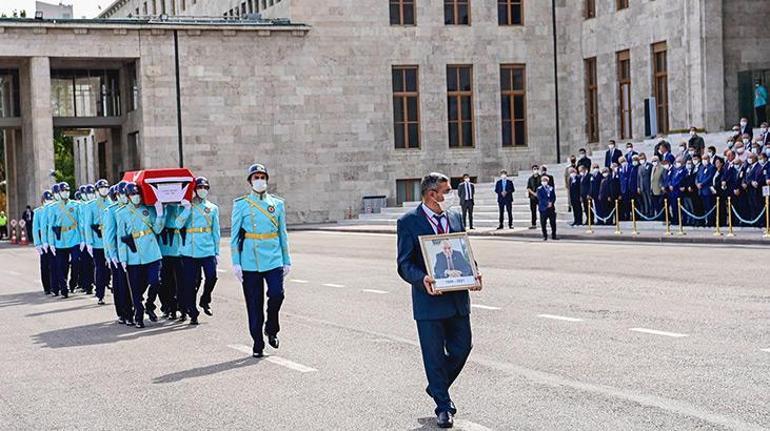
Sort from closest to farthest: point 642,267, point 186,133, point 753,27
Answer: point 642,267 → point 753,27 → point 186,133

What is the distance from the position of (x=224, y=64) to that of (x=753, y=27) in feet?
69.2

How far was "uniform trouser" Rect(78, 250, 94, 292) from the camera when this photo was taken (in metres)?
23.0

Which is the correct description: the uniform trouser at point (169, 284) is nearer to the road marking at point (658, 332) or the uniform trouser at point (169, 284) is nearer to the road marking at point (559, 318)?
the road marking at point (559, 318)

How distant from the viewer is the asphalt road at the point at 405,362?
9430 mm

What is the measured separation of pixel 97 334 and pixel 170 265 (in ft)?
7.17

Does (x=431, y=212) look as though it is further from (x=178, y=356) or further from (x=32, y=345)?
(x=32, y=345)

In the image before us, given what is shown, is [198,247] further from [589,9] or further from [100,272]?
[589,9]

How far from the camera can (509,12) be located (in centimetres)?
5788

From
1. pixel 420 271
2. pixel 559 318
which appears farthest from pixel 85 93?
pixel 420 271

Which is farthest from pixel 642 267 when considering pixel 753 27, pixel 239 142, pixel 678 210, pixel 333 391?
pixel 239 142

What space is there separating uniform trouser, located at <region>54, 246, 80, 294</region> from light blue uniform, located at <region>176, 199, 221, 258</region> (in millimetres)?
5889

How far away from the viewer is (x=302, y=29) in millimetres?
54469

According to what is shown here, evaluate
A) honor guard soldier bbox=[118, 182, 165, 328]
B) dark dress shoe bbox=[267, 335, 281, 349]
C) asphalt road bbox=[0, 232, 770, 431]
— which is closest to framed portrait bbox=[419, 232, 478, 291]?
asphalt road bbox=[0, 232, 770, 431]

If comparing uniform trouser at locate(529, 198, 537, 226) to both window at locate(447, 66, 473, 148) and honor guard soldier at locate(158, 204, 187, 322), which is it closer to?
window at locate(447, 66, 473, 148)
